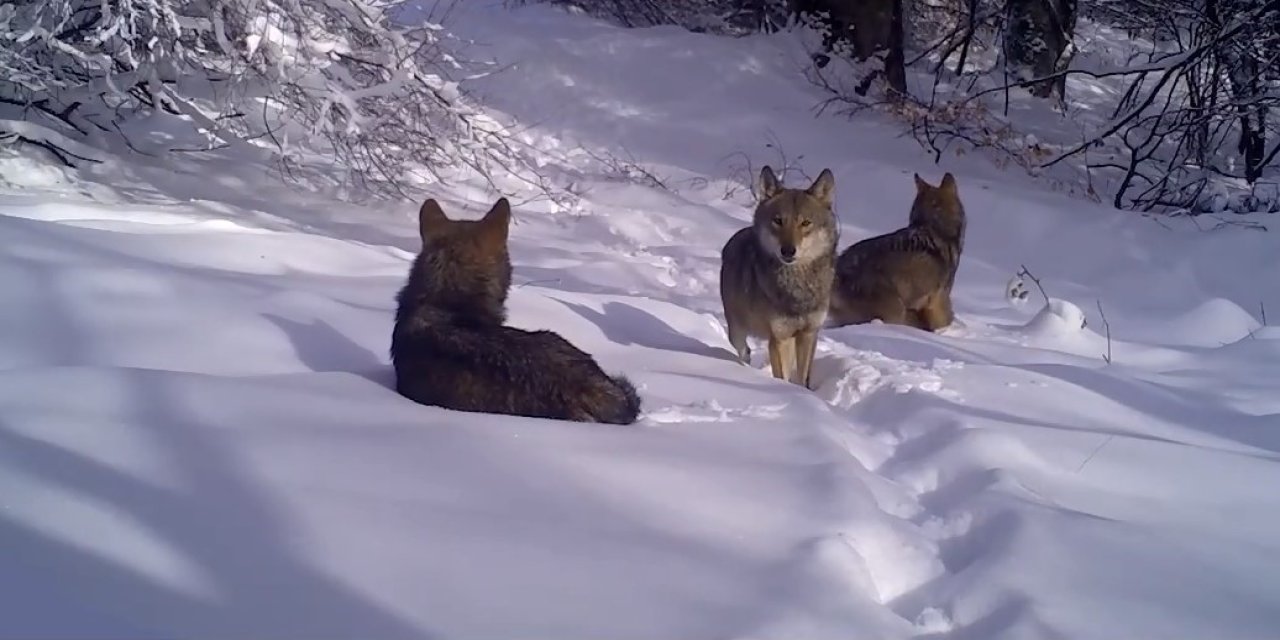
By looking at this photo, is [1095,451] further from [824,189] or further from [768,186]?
[768,186]

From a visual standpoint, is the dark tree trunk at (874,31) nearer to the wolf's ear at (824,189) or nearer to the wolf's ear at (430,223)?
the wolf's ear at (824,189)

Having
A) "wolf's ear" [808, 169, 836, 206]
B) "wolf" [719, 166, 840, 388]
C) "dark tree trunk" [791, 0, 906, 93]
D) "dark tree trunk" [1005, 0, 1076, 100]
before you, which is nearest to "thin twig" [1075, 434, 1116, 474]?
"wolf" [719, 166, 840, 388]

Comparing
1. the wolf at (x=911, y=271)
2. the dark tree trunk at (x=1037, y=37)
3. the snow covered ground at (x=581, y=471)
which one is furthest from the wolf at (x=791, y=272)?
the dark tree trunk at (x=1037, y=37)

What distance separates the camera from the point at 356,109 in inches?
328

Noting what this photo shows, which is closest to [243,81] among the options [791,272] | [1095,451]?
[791,272]

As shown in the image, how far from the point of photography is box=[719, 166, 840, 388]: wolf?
6.02 metres

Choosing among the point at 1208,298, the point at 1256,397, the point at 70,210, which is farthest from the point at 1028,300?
the point at 70,210

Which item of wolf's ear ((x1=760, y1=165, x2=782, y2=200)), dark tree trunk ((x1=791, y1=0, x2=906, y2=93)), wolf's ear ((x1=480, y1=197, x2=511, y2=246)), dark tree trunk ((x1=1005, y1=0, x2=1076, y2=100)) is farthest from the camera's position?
dark tree trunk ((x1=791, y1=0, x2=906, y2=93))

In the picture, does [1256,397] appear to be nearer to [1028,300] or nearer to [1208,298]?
[1028,300]

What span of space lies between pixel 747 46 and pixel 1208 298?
9.36 m

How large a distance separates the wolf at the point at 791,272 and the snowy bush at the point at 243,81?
3934 millimetres

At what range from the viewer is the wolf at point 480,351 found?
12.3 feet

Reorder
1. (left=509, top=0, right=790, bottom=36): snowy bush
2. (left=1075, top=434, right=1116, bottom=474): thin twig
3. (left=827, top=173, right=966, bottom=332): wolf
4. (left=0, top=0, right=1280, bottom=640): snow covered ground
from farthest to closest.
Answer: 1. (left=509, top=0, right=790, bottom=36): snowy bush
2. (left=827, top=173, right=966, bottom=332): wolf
3. (left=1075, top=434, right=1116, bottom=474): thin twig
4. (left=0, top=0, right=1280, bottom=640): snow covered ground

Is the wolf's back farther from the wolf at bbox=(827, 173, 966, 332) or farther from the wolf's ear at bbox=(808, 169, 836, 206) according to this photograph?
the wolf at bbox=(827, 173, 966, 332)
